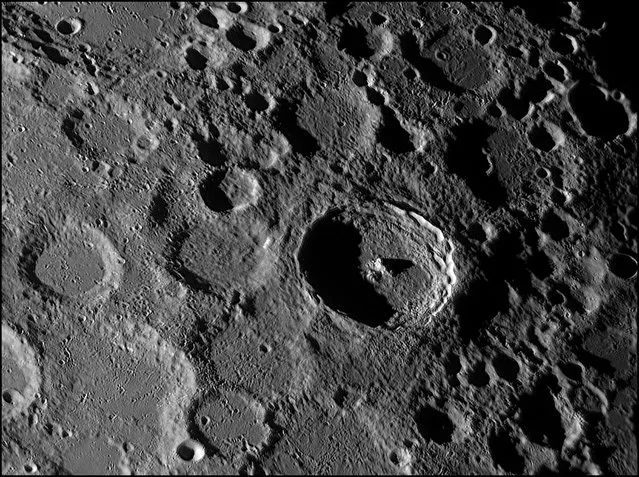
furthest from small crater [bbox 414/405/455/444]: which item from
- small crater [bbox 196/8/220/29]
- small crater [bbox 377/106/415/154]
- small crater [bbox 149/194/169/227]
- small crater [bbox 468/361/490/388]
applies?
small crater [bbox 196/8/220/29]

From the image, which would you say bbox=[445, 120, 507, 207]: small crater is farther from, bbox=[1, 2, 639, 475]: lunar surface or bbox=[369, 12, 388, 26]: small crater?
bbox=[369, 12, 388, 26]: small crater

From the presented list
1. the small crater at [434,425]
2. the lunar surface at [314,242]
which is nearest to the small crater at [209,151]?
the lunar surface at [314,242]

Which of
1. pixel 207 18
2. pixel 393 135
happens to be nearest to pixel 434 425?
pixel 393 135

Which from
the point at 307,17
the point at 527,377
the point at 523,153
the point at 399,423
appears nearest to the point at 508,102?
the point at 523,153

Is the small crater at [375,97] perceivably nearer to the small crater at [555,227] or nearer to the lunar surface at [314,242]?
the lunar surface at [314,242]

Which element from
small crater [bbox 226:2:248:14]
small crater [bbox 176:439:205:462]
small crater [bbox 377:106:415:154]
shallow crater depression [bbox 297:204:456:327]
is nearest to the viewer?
small crater [bbox 176:439:205:462]

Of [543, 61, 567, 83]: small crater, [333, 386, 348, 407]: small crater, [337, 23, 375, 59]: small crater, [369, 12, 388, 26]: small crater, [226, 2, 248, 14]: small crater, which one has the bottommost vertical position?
[333, 386, 348, 407]: small crater

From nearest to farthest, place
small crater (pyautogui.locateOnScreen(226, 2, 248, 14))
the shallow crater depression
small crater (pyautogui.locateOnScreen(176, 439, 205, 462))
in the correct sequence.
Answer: small crater (pyautogui.locateOnScreen(176, 439, 205, 462)) < the shallow crater depression < small crater (pyautogui.locateOnScreen(226, 2, 248, 14))
